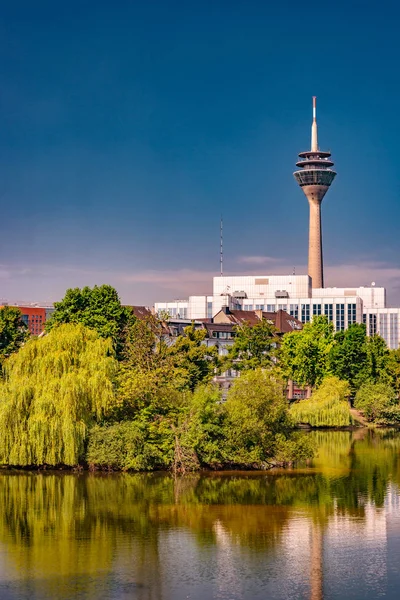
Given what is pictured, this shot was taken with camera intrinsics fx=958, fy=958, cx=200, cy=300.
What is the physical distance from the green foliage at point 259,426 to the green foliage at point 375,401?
4015cm

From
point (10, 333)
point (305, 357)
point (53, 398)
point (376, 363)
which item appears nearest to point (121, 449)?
point (53, 398)

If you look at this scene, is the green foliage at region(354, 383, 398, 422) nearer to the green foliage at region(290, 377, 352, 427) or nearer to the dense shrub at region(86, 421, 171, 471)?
the green foliage at region(290, 377, 352, 427)

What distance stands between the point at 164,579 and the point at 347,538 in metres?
10.7

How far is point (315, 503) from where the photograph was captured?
169 feet

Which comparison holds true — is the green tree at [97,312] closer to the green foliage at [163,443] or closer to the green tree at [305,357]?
the green tree at [305,357]

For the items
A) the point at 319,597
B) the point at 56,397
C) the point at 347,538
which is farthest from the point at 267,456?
the point at 319,597

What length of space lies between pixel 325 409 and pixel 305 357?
10788 mm

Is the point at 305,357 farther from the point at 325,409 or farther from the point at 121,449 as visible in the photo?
the point at 121,449

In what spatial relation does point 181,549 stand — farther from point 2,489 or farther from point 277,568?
point 2,489

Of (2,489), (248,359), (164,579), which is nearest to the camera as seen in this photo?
(164,579)

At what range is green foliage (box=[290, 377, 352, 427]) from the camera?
95.5m

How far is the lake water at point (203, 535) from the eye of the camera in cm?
3525

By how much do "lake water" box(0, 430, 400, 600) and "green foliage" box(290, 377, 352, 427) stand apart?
30328mm

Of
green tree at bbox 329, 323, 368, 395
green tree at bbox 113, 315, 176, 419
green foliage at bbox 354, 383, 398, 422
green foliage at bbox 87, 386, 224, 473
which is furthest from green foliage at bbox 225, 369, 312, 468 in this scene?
green tree at bbox 329, 323, 368, 395
